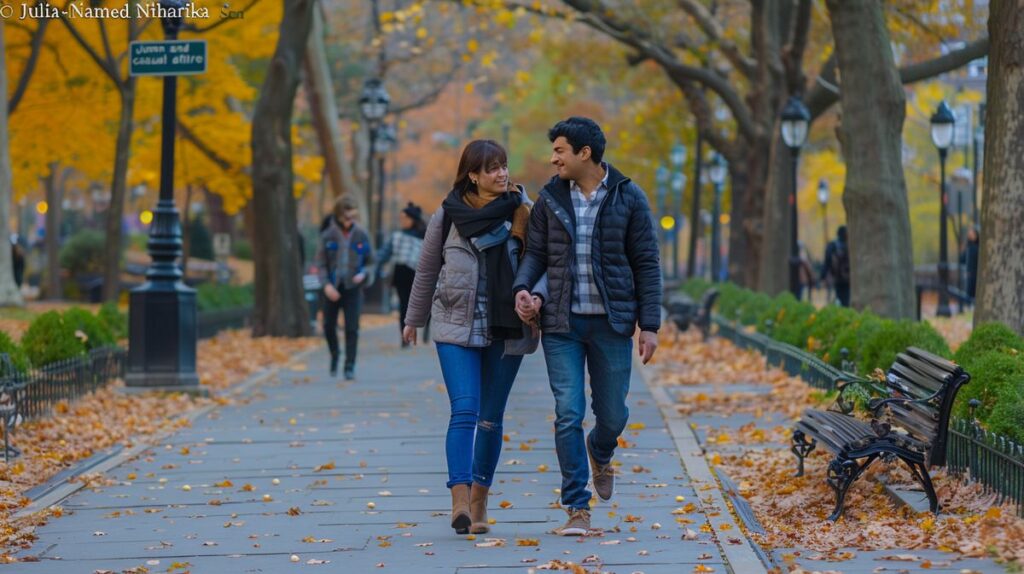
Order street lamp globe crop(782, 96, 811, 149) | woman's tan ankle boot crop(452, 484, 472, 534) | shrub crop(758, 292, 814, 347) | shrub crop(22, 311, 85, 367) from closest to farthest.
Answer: woman's tan ankle boot crop(452, 484, 472, 534), shrub crop(22, 311, 85, 367), shrub crop(758, 292, 814, 347), street lamp globe crop(782, 96, 811, 149)

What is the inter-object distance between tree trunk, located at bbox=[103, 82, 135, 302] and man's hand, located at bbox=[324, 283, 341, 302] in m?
12.0

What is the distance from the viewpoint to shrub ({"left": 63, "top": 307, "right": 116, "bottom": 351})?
15.7m

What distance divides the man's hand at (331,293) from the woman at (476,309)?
28.5ft

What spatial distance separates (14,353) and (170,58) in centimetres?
375

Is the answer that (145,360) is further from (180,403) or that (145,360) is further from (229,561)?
(229,561)

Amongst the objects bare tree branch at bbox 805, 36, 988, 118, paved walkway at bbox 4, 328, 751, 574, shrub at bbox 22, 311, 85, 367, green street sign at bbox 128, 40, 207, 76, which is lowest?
paved walkway at bbox 4, 328, 751, 574

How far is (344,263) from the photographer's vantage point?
17.1 metres

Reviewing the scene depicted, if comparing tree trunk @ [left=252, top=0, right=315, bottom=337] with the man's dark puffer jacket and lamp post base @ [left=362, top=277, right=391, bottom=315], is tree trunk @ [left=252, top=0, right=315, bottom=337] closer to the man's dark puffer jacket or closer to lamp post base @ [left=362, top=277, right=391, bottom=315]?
lamp post base @ [left=362, top=277, right=391, bottom=315]

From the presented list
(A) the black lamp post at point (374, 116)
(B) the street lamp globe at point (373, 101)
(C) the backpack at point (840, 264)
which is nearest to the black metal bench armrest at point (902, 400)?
(C) the backpack at point (840, 264)

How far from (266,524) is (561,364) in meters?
1.88

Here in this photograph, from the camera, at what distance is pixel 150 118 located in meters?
39.7

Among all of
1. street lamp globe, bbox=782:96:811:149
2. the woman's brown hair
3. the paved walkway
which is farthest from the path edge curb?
street lamp globe, bbox=782:96:811:149

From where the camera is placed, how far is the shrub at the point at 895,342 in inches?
456

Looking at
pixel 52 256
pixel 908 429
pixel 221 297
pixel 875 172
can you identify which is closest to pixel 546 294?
pixel 908 429
